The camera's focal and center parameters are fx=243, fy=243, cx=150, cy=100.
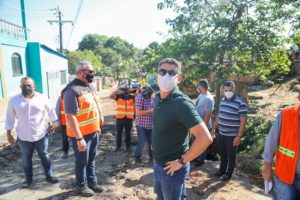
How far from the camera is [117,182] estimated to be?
4418mm

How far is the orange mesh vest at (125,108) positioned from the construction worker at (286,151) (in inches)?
153

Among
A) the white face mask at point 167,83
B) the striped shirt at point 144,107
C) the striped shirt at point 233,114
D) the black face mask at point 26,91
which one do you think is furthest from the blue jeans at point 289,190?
the black face mask at point 26,91

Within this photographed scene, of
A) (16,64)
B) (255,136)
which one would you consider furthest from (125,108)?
(16,64)

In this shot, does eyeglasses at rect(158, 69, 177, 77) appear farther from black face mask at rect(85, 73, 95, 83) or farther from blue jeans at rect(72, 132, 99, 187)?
blue jeans at rect(72, 132, 99, 187)

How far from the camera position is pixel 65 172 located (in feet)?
15.9

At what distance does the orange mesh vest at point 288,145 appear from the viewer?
2210mm

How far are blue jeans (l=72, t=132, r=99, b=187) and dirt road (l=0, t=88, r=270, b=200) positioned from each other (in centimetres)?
31

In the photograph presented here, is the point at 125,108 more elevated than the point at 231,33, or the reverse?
the point at 231,33

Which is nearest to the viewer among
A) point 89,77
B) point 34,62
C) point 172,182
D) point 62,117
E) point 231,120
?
point 172,182

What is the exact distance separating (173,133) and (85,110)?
1.70 metres

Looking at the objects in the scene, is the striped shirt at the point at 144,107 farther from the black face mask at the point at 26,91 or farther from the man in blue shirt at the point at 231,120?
the black face mask at the point at 26,91

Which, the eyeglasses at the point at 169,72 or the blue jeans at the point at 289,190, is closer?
the blue jeans at the point at 289,190

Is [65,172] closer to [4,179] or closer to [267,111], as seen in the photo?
[4,179]

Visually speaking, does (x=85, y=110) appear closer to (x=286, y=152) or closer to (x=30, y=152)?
(x=30, y=152)
